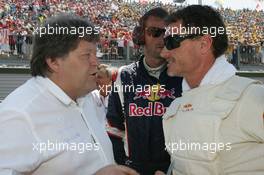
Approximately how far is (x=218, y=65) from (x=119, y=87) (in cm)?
118

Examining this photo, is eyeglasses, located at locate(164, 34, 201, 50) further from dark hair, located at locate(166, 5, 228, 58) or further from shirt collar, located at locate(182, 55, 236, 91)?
shirt collar, located at locate(182, 55, 236, 91)

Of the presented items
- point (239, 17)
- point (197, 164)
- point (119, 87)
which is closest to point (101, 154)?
point (197, 164)

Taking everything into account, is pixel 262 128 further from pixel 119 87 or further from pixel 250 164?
pixel 119 87

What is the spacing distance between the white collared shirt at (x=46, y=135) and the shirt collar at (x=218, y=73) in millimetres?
756

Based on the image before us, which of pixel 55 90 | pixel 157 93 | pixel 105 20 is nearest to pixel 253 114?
pixel 55 90

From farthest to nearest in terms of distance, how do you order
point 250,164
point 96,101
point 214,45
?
1. point 96,101
2. point 214,45
3. point 250,164

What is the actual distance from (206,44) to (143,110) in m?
0.97

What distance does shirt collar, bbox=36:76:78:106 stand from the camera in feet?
8.07

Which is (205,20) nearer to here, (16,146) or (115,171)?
(115,171)

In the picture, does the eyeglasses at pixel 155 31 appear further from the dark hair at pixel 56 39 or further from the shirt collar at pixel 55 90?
the shirt collar at pixel 55 90

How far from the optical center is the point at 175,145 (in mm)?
2672

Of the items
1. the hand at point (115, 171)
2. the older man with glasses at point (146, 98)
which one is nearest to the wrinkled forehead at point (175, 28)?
the older man with glasses at point (146, 98)

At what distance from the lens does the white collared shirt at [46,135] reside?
214cm

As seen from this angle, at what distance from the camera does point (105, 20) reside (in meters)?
32.3
